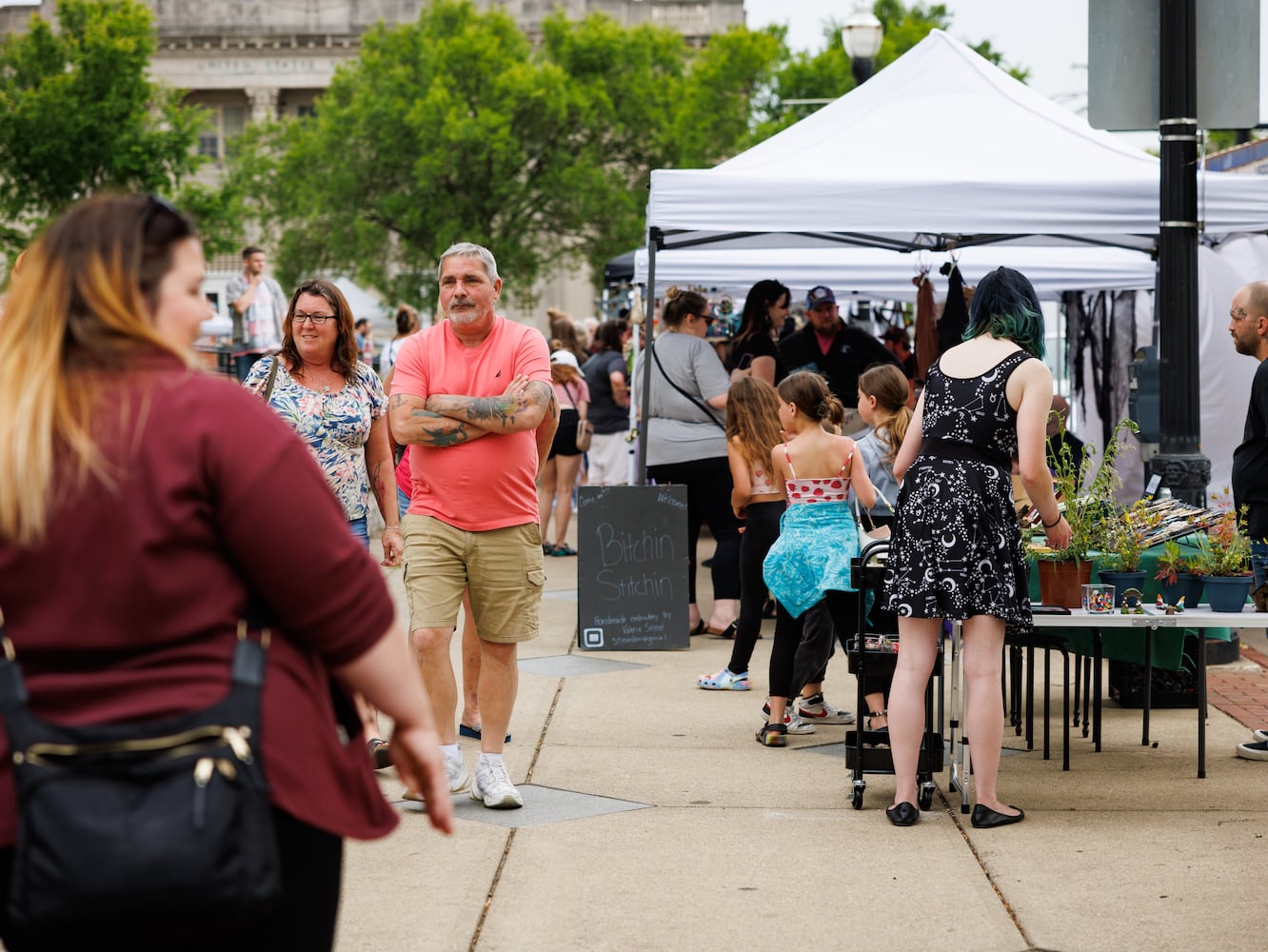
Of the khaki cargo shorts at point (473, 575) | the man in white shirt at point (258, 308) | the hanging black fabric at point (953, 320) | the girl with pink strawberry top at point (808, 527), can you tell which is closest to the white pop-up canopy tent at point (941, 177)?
the hanging black fabric at point (953, 320)

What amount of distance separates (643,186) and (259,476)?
1883 inches

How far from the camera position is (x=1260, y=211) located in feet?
28.4

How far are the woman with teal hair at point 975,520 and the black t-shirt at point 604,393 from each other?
8.97 meters

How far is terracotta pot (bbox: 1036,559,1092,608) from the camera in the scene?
231 inches

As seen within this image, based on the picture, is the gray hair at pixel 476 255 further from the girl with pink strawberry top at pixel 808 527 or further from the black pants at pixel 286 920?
the black pants at pixel 286 920

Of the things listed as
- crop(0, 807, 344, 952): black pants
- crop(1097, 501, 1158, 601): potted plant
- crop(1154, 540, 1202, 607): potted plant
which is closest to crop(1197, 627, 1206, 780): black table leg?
crop(1154, 540, 1202, 607): potted plant

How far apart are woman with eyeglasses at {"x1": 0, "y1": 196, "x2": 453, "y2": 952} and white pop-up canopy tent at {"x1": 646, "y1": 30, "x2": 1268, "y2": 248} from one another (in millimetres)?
6641

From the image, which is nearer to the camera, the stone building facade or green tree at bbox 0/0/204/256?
green tree at bbox 0/0/204/256

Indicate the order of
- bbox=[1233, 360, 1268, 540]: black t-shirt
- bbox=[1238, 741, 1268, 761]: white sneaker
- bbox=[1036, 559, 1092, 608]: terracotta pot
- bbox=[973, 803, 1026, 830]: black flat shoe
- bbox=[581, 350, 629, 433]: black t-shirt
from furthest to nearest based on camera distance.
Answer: bbox=[581, 350, 629, 433]: black t-shirt
bbox=[1233, 360, 1268, 540]: black t-shirt
bbox=[1238, 741, 1268, 761]: white sneaker
bbox=[1036, 559, 1092, 608]: terracotta pot
bbox=[973, 803, 1026, 830]: black flat shoe

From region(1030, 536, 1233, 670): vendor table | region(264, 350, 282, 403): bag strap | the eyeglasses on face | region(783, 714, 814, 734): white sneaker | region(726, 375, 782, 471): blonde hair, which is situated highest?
the eyeglasses on face

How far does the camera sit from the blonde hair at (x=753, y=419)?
823 centimetres

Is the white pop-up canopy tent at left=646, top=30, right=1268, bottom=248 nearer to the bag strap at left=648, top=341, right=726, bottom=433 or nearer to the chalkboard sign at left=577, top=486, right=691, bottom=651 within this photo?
the bag strap at left=648, top=341, right=726, bottom=433

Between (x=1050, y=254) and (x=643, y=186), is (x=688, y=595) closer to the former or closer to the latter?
(x=1050, y=254)

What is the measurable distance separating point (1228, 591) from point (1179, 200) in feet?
7.30
